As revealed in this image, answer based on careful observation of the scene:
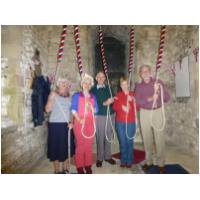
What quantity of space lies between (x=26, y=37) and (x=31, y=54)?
24 cm

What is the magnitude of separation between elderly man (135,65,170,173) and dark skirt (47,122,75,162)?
890mm

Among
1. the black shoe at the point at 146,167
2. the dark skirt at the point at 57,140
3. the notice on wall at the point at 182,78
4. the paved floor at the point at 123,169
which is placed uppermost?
the notice on wall at the point at 182,78

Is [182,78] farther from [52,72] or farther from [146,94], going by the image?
[52,72]

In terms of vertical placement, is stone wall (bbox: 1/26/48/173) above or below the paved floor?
above

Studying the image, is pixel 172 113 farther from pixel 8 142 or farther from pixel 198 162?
pixel 8 142

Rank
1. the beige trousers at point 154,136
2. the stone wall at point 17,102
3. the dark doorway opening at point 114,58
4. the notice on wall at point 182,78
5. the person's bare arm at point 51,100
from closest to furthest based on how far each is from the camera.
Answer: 1. the stone wall at point 17,102
2. the person's bare arm at point 51,100
3. the beige trousers at point 154,136
4. the notice on wall at point 182,78
5. the dark doorway opening at point 114,58

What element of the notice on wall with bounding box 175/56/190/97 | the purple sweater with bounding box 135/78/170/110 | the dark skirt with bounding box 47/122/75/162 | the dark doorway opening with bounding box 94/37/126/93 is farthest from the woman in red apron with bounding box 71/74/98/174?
the dark doorway opening with bounding box 94/37/126/93

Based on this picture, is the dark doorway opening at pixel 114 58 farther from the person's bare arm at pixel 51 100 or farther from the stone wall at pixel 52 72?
the person's bare arm at pixel 51 100

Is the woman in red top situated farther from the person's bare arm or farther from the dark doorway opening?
the dark doorway opening

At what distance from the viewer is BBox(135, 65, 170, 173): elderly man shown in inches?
109

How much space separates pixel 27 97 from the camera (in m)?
2.85

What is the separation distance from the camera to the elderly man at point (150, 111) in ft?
9.12

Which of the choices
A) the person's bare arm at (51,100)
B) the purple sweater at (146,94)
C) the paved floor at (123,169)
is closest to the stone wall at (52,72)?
the paved floor at (123,169)
